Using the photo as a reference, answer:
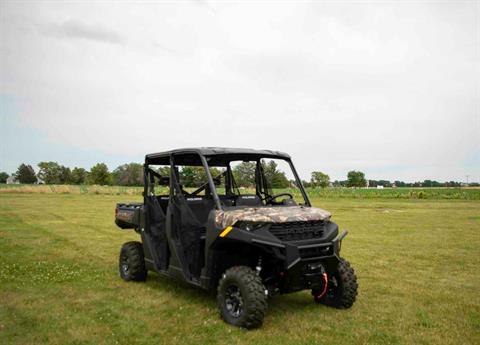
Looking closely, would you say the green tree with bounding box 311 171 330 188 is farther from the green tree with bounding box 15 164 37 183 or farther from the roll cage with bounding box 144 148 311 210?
the roll cage with bounding box 144 148 311 210

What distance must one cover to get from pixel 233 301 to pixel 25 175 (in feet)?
478

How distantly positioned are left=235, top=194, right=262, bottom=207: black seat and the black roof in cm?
67

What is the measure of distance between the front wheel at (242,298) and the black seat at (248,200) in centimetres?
173

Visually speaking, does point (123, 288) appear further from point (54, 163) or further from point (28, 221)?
point (54, 163)

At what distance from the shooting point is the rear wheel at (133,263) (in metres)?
8.20

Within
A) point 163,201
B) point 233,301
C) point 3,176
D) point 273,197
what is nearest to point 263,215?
point 233,301

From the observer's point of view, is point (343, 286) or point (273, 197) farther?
point (273, 197)

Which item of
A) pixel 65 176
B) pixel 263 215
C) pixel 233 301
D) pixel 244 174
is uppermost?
pixel 65 176

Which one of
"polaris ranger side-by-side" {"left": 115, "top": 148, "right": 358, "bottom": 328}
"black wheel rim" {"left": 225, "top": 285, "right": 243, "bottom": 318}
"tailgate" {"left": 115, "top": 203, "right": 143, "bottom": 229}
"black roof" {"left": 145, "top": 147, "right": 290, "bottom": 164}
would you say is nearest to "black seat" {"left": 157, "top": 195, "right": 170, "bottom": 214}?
"polaris ranger side-by-side" {"left": 115, "top": 148, "right": 358, "bottom": 328}

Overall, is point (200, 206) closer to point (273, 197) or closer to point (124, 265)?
point (273, 197)

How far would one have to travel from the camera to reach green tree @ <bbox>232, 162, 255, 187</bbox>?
7949 mm

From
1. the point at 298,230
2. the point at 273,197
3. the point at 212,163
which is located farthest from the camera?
the point at 212,163

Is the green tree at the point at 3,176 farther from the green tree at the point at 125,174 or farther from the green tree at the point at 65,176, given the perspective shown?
the green tree at the point at 125,174

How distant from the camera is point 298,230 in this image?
19.5 feet
